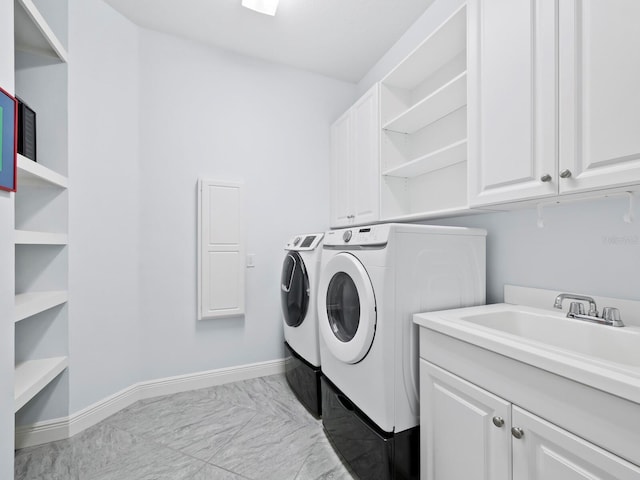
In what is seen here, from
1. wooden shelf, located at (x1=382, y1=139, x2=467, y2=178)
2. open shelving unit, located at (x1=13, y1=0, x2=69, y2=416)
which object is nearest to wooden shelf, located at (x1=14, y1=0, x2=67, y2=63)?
open shelving unit, located at (x1=13, y1=0, x2=69, y2=416)

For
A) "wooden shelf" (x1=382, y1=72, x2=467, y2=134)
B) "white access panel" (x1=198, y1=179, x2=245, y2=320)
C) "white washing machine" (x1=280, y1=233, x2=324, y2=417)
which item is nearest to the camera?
"wooden shelf" (x1=382, y1=72, x2=467, y2=134)

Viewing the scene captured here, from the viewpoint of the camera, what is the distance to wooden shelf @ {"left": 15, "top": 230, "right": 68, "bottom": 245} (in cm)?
141

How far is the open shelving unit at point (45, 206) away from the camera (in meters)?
1.69

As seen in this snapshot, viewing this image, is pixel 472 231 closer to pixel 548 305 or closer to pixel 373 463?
pixel 548 305

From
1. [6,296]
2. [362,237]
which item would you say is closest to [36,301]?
[6,296]

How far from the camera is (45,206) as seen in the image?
1754 mm

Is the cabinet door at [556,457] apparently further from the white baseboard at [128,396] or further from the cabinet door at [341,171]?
the white baseboard at [128,396]

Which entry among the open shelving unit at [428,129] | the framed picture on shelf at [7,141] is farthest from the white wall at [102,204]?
the open shelving unit at [428,129]

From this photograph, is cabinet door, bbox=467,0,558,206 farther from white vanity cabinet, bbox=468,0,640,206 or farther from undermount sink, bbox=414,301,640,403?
undermount sink, bbox=414,301,640,403

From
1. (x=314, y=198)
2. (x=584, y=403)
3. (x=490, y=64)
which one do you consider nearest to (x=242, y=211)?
(x=314, y=198)

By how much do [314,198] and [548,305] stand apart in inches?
77.4

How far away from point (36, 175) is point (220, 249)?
3.84 ft

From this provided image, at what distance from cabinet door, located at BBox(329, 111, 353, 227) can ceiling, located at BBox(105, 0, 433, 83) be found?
573 millimetres

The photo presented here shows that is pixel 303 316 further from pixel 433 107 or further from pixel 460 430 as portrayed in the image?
pixel 433 107
